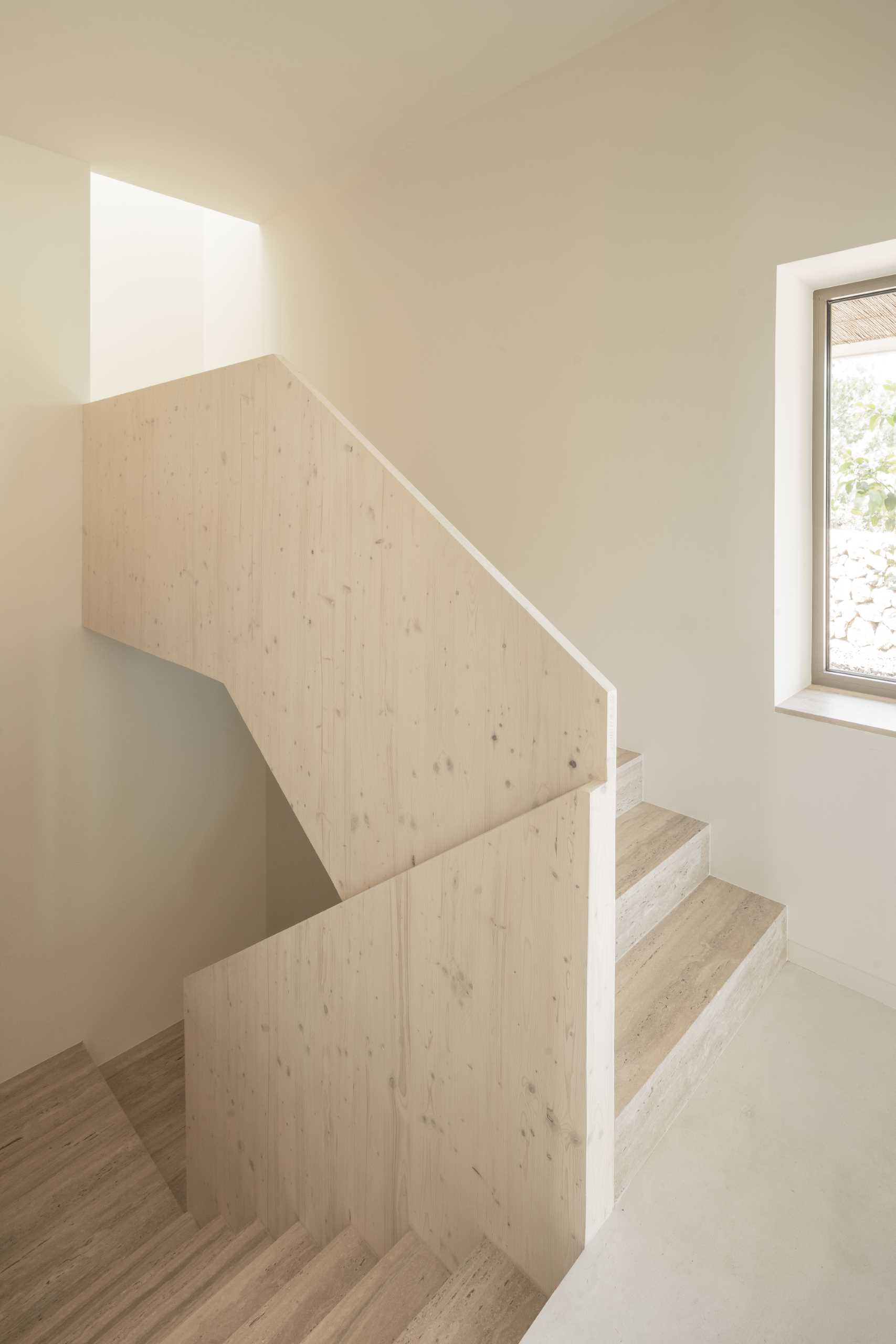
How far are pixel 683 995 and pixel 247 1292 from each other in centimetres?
138

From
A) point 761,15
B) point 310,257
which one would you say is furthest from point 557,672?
point 310,257

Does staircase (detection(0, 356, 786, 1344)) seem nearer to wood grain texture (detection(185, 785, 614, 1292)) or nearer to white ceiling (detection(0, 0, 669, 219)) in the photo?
wood grain texture (detection(185, 785, 614, 1292))

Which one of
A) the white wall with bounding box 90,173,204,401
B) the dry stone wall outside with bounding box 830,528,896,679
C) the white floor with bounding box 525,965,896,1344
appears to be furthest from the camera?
the white wall with bounding box 90,173,204,401

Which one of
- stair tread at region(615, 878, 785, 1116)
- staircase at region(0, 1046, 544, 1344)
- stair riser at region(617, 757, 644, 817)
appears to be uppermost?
stair riser at region(617, 757, 644, 817)

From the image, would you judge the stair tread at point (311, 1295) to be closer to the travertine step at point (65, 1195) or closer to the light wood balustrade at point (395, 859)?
the light wood balustrade at point (395, 859)

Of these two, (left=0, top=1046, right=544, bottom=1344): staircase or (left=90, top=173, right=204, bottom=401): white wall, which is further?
(left=90, top=173, right=204, bottom=401): white wall

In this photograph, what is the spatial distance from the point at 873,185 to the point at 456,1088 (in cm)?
261

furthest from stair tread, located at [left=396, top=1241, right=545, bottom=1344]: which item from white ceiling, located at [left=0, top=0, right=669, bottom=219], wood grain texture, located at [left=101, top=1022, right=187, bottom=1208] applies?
white ceiling, located at [left=0, top=0, right=669, bottom=219]

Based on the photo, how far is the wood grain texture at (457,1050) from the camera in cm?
151

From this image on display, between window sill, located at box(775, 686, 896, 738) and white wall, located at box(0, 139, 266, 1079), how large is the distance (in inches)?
128

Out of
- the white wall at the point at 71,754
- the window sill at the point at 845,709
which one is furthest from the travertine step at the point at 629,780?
the white wall at the point at 71,754

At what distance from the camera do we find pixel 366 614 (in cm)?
195

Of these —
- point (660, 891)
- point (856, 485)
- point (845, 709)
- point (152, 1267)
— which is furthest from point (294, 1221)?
point (856, 485)

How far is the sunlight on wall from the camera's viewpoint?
4117 mm
